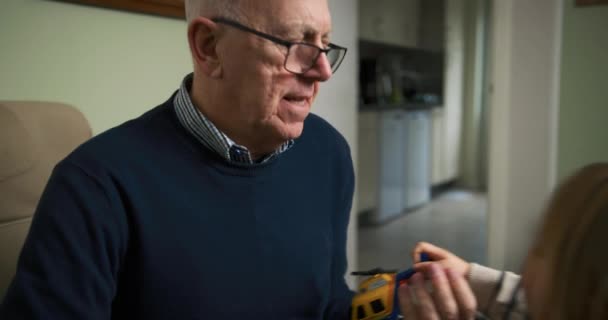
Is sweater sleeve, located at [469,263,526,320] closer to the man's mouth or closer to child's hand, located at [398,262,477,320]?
child's hand, located at [398,262,477,320]

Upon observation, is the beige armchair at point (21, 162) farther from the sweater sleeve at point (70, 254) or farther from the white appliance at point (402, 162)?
the white appliance at point (402, 162)

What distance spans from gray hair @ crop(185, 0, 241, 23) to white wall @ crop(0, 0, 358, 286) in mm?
461

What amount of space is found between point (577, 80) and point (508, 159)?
48 cm

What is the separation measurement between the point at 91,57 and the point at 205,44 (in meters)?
0.52

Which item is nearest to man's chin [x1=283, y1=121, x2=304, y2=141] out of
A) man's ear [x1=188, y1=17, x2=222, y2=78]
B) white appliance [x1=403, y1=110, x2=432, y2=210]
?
man's ear [x1=188, y1=17, x2=222, y2=78]

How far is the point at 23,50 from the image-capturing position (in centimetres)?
114

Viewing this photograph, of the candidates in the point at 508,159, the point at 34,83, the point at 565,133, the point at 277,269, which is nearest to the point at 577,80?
the point at 565,133

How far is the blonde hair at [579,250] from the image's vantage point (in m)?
0.45

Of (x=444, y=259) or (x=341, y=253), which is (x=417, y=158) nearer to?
(x=341, y=253)

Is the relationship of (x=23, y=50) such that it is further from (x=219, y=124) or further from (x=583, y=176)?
(x=583, y=176)

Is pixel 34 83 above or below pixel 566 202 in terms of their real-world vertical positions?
above

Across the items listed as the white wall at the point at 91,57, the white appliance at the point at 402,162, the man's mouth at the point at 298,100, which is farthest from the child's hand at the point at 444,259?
the white appliance at the point at 402,162

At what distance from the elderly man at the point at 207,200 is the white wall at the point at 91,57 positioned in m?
0.43

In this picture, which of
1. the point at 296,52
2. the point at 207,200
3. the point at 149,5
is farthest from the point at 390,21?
the point at 207,200
